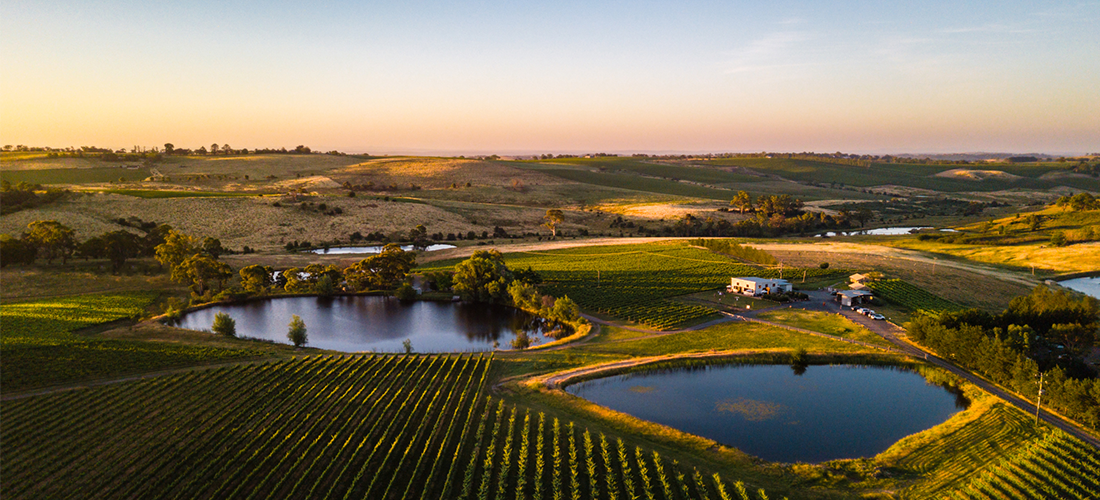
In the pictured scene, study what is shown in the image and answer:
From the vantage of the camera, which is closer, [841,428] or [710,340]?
[841,428]

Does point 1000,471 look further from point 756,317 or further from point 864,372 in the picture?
point 756,317

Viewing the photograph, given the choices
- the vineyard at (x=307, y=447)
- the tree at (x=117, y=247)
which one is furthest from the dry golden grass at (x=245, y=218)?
the vineyard at (x=307, y=447)

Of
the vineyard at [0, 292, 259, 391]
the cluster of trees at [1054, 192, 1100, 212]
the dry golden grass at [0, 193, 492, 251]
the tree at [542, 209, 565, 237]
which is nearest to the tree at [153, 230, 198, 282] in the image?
the vineyard at [0, 292, 259, 391]

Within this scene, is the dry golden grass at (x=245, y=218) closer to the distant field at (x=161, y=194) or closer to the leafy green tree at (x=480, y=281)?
the distant field at (x=161, y=194)

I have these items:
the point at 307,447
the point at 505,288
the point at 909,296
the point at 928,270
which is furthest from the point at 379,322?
the point at 928,270

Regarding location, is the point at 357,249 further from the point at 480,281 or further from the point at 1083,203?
the point at 1083,203

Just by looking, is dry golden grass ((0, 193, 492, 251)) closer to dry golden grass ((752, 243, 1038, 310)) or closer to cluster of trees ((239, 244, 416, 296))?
cluster of trees ((239, 244, 416, 296))

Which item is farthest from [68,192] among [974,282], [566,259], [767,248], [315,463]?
[974,282]
